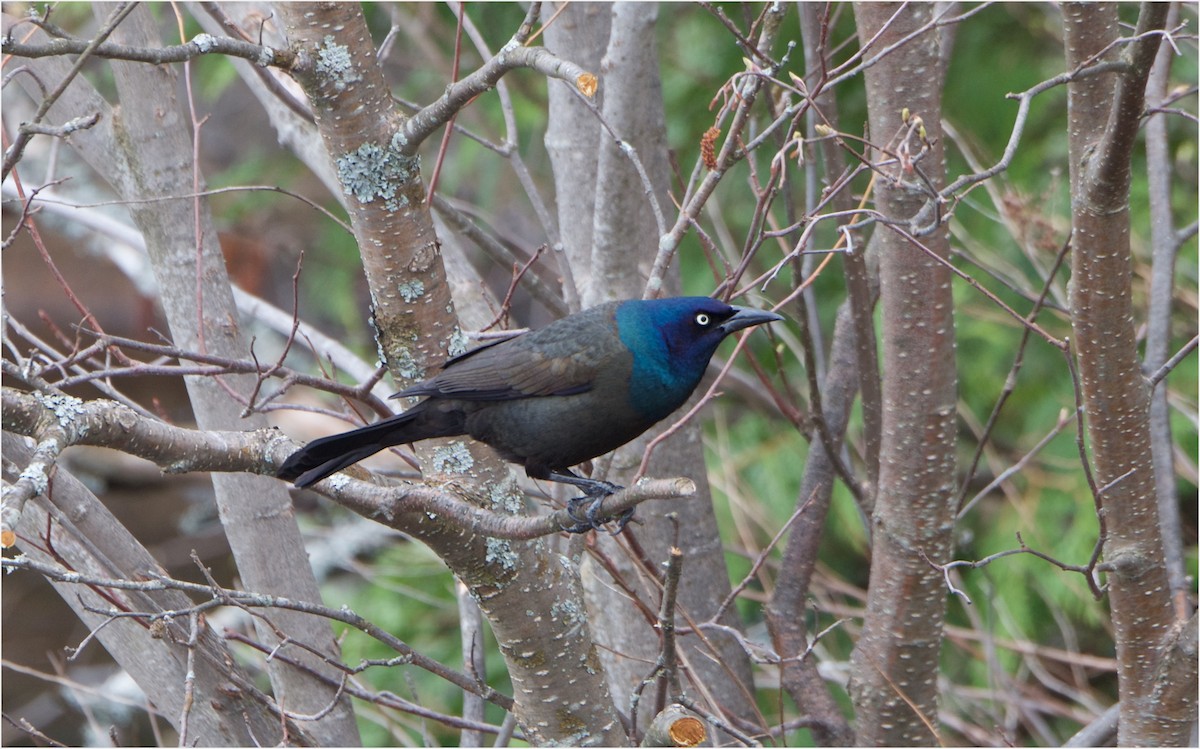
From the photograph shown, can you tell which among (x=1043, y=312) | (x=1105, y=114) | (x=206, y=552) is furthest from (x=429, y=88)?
(x=1105, y=114)

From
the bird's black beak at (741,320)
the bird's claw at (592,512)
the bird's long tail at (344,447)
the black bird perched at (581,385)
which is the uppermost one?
the bird's black beak at (741,320)

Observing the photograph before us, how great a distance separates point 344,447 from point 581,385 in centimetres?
59

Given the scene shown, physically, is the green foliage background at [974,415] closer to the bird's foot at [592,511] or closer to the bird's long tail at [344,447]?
the bird's foot at [592,511]

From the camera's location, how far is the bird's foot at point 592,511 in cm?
229

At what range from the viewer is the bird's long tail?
2.25 meters

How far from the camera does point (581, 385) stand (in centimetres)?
268

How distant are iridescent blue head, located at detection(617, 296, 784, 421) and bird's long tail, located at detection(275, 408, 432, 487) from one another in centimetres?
53

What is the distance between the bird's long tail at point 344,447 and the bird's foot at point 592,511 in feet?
1.34

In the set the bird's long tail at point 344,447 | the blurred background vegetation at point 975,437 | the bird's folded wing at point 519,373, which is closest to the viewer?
the bird's long tail at point 344,447

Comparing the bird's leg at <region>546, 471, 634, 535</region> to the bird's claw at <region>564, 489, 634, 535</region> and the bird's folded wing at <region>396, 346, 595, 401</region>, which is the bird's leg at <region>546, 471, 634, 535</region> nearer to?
the bird's claw at <region>564, 489, 634, 535</region>

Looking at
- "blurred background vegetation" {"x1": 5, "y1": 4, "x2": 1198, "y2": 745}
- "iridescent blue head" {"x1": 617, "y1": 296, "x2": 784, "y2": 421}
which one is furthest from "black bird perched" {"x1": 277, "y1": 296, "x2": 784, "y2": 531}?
"blurred background vegetation" {"x1": 5, "y1": 4, "x2": 1198, "y2": 745}

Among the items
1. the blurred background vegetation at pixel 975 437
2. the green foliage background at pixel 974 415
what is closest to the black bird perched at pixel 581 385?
the blurred background vegetation at pixel 975 437

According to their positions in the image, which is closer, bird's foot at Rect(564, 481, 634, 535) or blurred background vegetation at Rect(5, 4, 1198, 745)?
bird's foot at Rect(564, 481, 634, 535)

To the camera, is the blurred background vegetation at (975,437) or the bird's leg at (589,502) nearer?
the bird's leg at (589,502)
